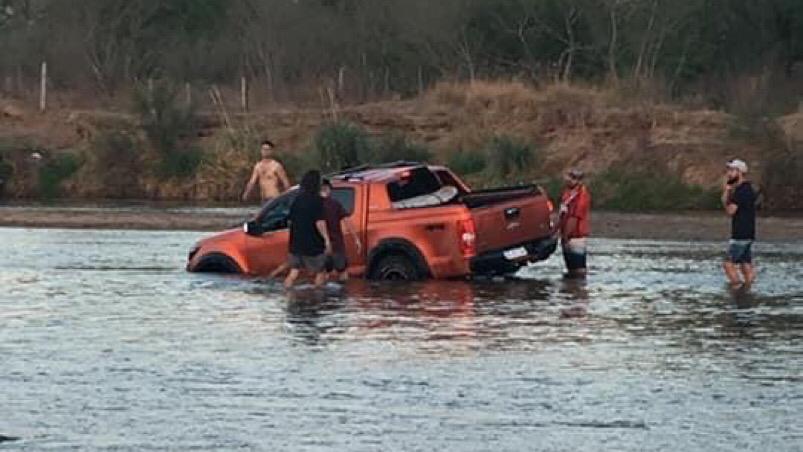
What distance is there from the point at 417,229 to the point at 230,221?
16.5m

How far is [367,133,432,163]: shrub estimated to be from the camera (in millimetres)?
48062

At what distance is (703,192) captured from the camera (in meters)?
45.7

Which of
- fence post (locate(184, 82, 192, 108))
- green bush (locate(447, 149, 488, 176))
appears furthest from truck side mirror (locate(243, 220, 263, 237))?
fence post (locate(184, 82, 192, 108))

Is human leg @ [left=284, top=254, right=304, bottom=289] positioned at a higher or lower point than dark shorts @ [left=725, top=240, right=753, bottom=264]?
lower

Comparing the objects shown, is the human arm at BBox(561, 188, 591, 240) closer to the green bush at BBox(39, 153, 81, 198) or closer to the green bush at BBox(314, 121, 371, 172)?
the green bush at BBox(314, 121, 371, 172)

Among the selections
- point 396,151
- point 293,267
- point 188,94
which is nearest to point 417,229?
point 293,267

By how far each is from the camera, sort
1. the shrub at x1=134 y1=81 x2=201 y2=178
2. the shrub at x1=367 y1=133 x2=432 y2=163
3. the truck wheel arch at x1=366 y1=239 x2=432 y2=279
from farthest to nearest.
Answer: the shrub at x1=134 y1=81 x2=201 y2=178, the shrub at x1=367 y1=133 x2=432 y2=163, the truck wheel arch at x1=366 y1=239 x2=432 y2=279

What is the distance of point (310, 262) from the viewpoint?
79.4ft

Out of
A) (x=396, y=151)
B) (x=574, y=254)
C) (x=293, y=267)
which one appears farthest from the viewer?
(x=396, y=151)

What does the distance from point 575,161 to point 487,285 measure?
24.0 meters

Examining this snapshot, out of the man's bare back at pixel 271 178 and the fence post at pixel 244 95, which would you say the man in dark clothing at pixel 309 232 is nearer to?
the man's bare back at pixel 271 178

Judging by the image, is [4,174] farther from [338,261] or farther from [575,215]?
[338,261]

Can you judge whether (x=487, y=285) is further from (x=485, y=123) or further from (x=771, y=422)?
(x=485, y=123)

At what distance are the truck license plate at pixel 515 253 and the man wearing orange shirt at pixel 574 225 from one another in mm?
1173
